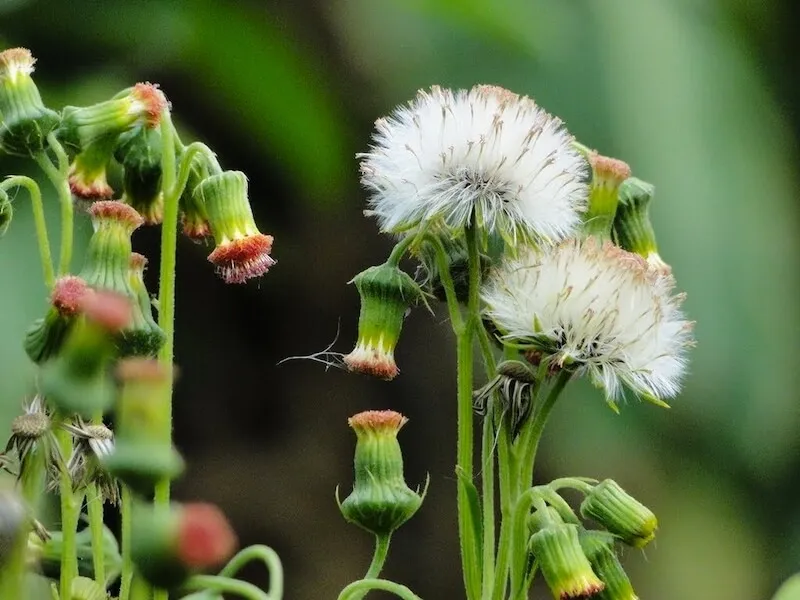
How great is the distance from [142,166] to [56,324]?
16 centimetres

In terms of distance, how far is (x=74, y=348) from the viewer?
8.2 inches

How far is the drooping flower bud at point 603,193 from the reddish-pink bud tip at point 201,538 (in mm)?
340

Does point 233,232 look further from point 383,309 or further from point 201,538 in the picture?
point 201,538

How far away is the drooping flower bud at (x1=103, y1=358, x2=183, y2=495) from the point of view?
19 cm

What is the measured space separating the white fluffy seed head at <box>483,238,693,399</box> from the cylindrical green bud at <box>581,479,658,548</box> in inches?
1.6

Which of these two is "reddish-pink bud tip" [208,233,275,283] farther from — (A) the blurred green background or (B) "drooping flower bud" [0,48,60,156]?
(A) the blurred green background

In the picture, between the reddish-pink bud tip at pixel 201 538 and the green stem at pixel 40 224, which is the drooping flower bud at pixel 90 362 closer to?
the reddish-pink bud tip at pixel 201 538

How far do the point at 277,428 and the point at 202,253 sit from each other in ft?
0.77

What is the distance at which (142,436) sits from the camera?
0.20 m

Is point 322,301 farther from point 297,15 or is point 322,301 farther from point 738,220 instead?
point 738,220

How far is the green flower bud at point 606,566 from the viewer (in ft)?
1.44

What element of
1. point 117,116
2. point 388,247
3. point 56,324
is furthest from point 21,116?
point 388,247

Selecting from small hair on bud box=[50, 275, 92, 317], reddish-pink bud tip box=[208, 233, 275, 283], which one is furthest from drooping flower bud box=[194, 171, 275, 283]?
small hair on bud box=[50, 275, 92, 317]

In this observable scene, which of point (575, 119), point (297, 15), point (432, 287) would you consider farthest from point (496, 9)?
point (432, 287)
